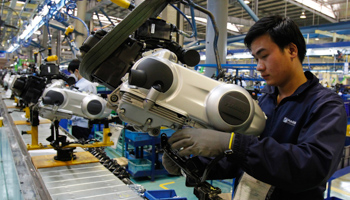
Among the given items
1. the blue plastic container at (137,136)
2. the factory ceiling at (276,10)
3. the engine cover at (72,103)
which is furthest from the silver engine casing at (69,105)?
the factory ceiling at (276,10)

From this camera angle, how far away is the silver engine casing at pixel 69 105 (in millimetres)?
2356

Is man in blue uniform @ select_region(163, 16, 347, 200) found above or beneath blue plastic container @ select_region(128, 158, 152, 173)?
above

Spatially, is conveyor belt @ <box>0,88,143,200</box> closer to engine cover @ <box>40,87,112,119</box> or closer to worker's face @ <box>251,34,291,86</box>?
engine cover @ <box>40,87,112,119</box>

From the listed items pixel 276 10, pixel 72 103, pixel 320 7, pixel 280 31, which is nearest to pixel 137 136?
pixel 72 103

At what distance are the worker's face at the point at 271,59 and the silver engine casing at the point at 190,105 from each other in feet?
0.43

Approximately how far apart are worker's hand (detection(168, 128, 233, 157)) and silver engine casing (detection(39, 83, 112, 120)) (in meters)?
1.61

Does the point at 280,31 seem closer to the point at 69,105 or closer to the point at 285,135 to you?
the point at 285,135

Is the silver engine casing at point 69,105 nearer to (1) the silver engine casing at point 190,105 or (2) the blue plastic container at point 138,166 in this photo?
(1) the silver engine casing at point 190,105

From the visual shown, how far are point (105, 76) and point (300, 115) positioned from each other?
30.1 inches

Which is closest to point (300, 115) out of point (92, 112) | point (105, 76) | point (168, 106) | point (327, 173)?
point (327, 173)

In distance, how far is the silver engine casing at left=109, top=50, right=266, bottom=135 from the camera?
89 centimetres

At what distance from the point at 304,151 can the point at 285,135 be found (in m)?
0.23

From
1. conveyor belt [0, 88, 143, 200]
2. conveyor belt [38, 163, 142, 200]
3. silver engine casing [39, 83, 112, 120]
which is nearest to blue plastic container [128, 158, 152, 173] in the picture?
silver engine casing [39, 83, 112, 120]

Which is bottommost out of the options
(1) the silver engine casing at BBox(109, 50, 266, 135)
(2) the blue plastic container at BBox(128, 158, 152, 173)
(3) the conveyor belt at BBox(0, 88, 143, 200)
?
(2) the blue plastic container at BBox(128, 158, 152, 173)
